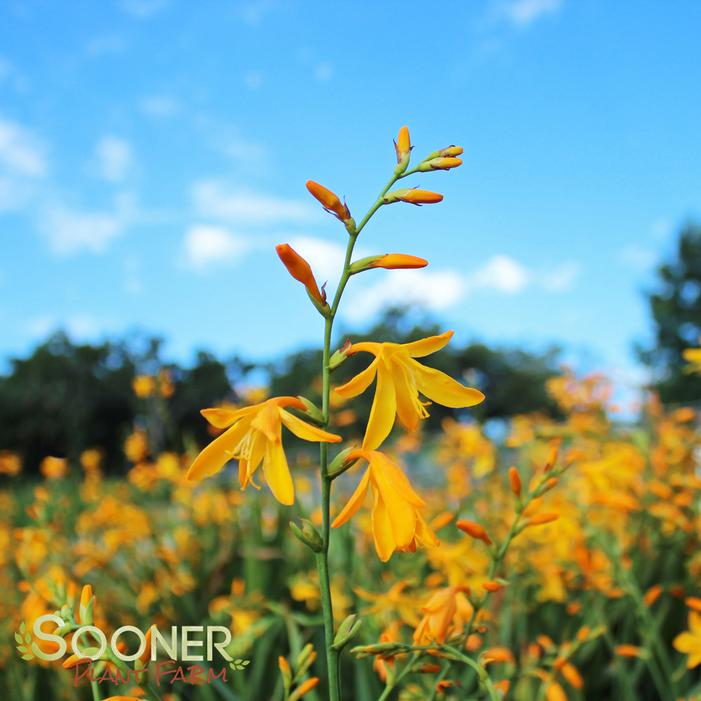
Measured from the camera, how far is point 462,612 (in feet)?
4.05

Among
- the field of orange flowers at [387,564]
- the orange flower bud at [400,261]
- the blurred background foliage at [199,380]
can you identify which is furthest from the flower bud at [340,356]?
the blurred background foliage at [199,380]

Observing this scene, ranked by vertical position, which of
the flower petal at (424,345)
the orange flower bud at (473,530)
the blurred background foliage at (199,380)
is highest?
the blurred background foliage at (199,380)

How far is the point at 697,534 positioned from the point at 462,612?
6.59ft

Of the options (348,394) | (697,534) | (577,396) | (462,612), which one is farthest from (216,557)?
(348,394)

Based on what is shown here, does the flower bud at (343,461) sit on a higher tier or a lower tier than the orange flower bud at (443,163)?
lower

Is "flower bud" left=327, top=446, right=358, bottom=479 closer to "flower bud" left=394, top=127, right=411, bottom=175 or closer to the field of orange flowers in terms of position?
the field of orange flowers

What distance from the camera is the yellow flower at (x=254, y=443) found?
2.90 feet

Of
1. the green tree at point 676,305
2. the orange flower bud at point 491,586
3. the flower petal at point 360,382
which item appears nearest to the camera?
the flower petal at point 360,382

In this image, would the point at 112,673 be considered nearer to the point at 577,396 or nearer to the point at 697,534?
the point at 697,534

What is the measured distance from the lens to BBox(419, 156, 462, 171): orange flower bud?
0.94 m

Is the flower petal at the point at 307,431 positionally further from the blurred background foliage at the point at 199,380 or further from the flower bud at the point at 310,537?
the blurred background foliage at the point at 199,380

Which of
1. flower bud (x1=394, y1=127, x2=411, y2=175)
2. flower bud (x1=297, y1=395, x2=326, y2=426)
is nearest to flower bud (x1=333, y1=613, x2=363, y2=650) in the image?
flower bud (x1=297, y1=395, x2=326, y2=426)

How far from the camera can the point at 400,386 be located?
980 mm

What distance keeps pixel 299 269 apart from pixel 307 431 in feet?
0.64
